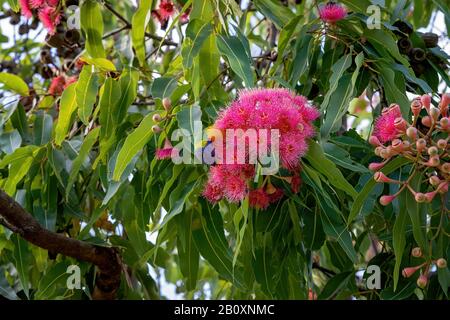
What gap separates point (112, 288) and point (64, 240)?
0.32 m

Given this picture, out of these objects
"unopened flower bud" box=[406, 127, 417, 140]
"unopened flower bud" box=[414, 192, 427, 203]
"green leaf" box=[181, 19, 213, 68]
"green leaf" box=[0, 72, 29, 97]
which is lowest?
"unopened flower bud" box=[414, 192, 427, 203]

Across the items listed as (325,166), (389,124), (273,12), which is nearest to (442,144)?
(389,124)

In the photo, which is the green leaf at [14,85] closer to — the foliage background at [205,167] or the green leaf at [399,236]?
the foliage background at [205,167]

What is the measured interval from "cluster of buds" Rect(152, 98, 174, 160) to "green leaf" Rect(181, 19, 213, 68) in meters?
0.09

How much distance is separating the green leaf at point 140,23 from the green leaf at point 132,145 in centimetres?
42

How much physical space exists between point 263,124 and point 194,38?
0.39 meters

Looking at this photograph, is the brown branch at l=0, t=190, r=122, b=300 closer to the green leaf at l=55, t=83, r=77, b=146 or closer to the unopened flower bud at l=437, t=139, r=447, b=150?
the green leaf at l=55, t=83, r=77, b=146

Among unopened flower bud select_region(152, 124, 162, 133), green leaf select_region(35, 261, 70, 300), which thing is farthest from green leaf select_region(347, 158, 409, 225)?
green leaf select_region(35, 261, 70, 300)

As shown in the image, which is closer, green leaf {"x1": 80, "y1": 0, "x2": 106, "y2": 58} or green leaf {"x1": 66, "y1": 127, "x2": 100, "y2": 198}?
green leaf {"x1": 66, "y1": 127, "x2": 100, "y2": 198}

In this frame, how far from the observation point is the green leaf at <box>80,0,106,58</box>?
8.00 feet

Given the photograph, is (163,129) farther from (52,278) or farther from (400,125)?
(52,278)

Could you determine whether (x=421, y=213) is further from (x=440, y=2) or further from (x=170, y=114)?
(x=440, y=2)

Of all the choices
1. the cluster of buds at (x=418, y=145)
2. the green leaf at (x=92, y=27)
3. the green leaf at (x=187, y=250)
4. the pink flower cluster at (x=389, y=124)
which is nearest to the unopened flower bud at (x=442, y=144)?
the cluster of buds at (x=418, y=145)

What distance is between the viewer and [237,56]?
76.6 inches
